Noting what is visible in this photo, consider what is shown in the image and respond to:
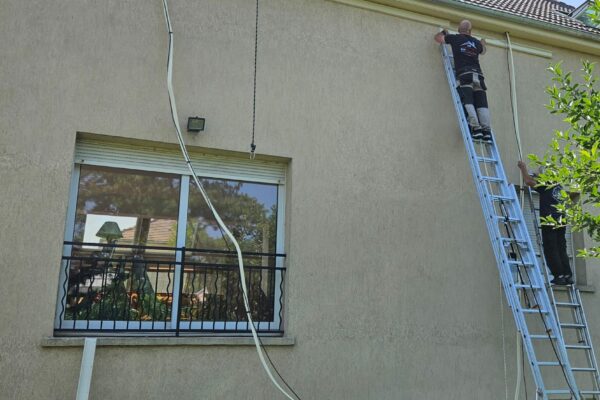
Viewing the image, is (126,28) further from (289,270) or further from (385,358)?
(385,358)

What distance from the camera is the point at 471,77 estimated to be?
632cm

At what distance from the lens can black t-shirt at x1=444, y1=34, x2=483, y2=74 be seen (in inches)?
252

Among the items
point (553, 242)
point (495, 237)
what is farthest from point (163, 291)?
point (553, 242)

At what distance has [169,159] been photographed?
17.7ft

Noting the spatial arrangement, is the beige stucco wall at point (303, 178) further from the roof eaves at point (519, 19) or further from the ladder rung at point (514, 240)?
the ladder rung at point (514, 240)

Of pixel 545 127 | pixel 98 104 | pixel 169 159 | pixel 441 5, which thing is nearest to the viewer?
pixel 98 104

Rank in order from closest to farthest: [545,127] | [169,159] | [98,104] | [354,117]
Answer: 1. [98,104]
2. [169,159]
3. [354,117]
4. [545,127]

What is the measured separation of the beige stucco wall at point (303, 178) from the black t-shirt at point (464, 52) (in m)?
0.28

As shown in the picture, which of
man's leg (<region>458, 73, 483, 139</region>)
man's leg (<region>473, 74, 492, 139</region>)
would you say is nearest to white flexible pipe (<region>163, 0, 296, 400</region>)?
man's leg (<region>458, 73, 483, 139</region>)

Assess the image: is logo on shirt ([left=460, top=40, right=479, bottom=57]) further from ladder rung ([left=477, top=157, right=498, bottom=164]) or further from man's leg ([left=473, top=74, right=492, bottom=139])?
ladder rung ([left=477, top=157, right=498, bottom=164])

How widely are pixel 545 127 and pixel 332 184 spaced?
3.36m

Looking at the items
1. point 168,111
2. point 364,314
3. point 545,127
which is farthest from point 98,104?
point 545,127

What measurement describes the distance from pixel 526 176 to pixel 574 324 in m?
1.78

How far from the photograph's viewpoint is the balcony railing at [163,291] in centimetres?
490
